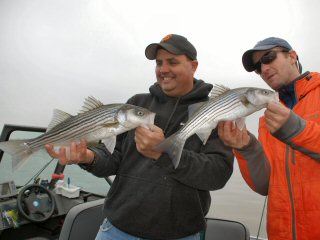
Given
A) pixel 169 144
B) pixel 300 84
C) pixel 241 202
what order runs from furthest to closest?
1. pixel 241 202
2. pixel 300 84
3. pixel 169 144

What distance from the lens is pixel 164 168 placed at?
272 cm

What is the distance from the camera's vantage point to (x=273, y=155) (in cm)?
330

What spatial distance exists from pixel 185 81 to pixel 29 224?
14.6 ft

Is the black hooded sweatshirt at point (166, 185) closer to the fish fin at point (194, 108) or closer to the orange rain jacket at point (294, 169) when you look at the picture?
the fish fin at point (194, 108)

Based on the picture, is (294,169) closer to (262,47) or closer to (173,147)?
(173,147)

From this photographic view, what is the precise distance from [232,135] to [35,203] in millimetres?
4327

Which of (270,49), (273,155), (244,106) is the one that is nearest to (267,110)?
(244,106)

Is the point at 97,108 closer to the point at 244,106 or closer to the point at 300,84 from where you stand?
the point at 244,106

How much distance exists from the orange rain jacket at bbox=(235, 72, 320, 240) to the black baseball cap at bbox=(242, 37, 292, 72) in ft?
1.49

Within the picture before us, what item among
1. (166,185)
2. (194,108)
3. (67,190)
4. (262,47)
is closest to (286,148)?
(194,108)

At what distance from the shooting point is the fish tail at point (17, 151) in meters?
3.05

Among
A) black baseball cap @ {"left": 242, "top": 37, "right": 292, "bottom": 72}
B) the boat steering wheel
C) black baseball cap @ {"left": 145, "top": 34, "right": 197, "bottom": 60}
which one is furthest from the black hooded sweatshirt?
the boat steering wheel

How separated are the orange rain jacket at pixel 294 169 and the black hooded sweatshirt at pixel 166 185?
43 centimetres

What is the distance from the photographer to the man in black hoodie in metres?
2.74
